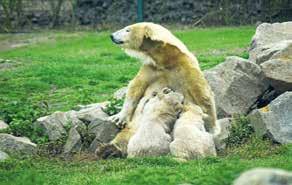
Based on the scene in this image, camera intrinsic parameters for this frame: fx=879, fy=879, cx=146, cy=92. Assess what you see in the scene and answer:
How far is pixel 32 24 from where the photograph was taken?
27.5 meters

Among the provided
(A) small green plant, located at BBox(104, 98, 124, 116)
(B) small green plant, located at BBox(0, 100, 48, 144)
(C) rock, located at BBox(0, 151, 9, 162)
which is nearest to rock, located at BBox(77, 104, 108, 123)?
(A) small green plant, located at BBox(104, 98, 124, 116)

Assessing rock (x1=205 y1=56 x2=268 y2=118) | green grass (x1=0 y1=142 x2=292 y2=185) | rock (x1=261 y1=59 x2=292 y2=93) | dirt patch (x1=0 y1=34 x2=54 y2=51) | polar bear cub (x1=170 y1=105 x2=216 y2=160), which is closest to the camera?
green grass (x1=0 y1=142 x2=292 y2=185)

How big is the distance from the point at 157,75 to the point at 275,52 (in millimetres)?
1906

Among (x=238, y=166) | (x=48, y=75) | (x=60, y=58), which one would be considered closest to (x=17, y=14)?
(x=60, y=58)

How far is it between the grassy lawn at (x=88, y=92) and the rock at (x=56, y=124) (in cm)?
23

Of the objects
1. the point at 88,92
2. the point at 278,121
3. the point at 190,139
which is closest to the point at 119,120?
the point at 190,139

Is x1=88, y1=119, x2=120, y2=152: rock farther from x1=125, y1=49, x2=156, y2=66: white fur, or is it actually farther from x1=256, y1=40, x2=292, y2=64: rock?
x1=256, y1=40, x2=292, y2=64: rock

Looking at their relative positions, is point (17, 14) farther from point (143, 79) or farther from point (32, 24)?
point (143, 79)

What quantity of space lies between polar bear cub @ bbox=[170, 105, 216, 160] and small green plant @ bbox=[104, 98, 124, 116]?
4.94ft

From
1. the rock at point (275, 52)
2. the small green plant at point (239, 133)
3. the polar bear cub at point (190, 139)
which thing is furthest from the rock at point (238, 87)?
the polar bear cub at point (190, 139)

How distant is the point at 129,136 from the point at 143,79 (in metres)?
0.75

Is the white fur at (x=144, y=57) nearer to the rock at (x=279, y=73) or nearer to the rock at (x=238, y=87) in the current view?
the rock at (x=238, y=87)

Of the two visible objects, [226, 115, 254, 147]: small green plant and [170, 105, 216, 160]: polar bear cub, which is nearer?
[170, 105, 216, 160]: polar bear cub

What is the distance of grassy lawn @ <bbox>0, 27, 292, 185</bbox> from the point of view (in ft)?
27.2
